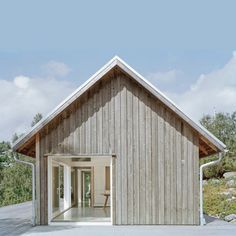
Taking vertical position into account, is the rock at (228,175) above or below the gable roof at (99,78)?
below

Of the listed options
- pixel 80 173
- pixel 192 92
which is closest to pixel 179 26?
pixel 80 173

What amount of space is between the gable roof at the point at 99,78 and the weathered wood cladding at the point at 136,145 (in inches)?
17.4

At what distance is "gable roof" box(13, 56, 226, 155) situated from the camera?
48.1 ft

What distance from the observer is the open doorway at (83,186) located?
61.1 ft

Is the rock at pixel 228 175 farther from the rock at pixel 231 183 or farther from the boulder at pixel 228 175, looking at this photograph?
the rock at pixel 231 183

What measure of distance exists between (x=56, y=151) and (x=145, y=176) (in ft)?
8.52

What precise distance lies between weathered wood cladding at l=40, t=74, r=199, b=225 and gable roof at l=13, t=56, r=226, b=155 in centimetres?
44

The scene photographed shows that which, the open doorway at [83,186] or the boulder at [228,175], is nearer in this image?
the open doorway at [83,186]

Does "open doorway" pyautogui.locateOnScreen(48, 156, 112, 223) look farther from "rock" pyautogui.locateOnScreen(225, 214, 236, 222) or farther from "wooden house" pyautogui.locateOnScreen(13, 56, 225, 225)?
"rock" pyautogui.locateOnScreen(225, 214, 236, 222)

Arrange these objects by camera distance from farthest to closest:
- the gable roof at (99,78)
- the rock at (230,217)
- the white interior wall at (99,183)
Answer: the white interior wall at (99,183) < the rock at (230,217) < the gable roof at (99,78)

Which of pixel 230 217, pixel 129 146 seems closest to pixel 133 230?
pixel 129 146

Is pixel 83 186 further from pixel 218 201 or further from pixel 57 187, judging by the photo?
pixel 57 187

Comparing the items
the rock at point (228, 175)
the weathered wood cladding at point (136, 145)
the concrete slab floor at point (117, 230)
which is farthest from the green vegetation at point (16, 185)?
the weathered wood cladding at point (136, 145)

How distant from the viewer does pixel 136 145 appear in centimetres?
1520
